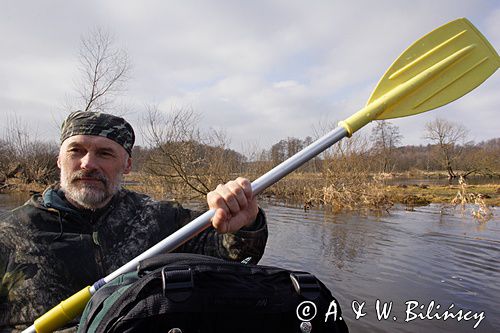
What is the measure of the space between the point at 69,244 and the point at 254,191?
1.05 meters

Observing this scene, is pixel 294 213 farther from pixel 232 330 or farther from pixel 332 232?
pixel 232 330

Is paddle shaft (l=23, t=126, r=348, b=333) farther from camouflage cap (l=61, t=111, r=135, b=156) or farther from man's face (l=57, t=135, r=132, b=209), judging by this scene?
camouflage cap (l=61, t=111, r=135, b=156)

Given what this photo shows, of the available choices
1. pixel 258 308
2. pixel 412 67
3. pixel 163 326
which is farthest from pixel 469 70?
pixel 163 326

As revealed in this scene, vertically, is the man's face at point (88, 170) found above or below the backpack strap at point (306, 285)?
above

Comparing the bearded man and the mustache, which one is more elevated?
the mustache

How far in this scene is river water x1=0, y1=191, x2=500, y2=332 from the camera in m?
4.56

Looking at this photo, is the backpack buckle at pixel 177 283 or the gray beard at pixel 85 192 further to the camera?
the gray beard at pixel 85 192

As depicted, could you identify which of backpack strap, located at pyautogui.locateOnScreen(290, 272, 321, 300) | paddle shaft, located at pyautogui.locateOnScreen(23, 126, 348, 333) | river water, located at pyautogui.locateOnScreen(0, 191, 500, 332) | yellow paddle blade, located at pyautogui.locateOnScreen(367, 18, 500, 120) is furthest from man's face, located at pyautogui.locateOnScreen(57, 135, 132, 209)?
river water, located at pyautogui.locateOnScreen(0, 191, 500, 332)

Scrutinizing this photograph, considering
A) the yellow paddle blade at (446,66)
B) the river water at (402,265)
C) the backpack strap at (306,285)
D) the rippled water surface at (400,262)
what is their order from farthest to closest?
the rippled water surface at (400,262)
the river water at (402,265)
the yellow paddle blade at (446,66)
the backpack strap at (306,285)

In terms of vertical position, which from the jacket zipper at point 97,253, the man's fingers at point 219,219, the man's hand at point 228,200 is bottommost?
the jacket zipper at point 97,253

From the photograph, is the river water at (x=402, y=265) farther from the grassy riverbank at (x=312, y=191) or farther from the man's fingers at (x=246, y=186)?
the man's fingers at (x=246, y=186)

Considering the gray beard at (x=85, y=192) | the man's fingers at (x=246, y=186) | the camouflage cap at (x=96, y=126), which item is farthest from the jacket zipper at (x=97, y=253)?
the man's fingers at (x=246, y=186)

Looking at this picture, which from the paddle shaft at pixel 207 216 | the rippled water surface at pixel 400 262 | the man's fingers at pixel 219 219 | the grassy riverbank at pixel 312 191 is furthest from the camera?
the grassy riverbank at pixel 312 191

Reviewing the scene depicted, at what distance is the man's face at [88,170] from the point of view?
2074mm
